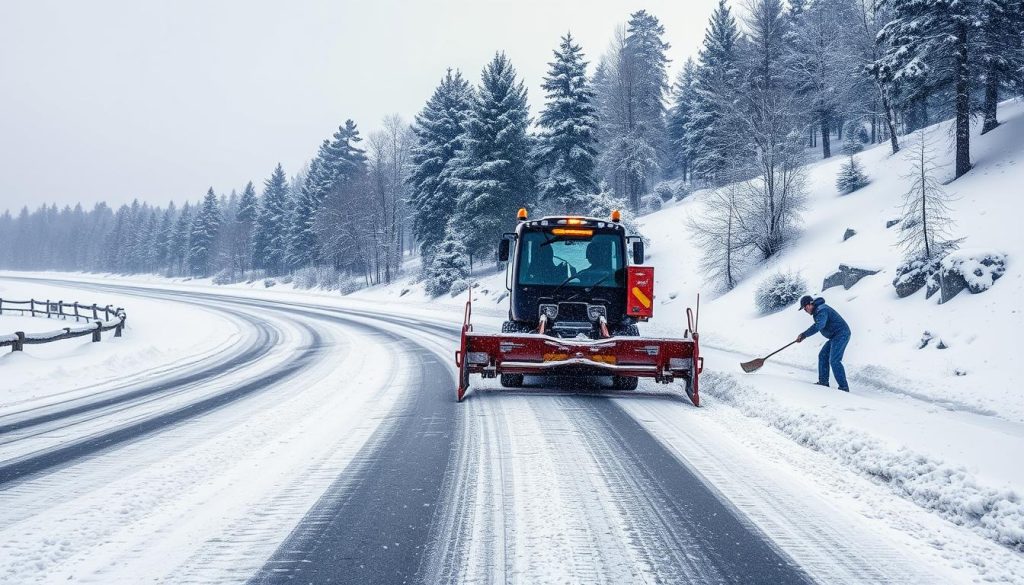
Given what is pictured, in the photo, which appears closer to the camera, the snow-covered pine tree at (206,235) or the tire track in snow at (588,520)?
the tire track in snow at (588,520)

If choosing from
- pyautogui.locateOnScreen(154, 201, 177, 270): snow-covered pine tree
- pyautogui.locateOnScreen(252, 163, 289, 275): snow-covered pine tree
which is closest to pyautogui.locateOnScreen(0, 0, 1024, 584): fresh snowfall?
pyautogui.locateOnScreen(252, 163, 289, 275): snow-covered pine tree

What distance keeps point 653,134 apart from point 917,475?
1651 inches

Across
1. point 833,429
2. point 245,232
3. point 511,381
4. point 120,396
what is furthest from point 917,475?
point 245,232

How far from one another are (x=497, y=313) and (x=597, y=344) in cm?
1895

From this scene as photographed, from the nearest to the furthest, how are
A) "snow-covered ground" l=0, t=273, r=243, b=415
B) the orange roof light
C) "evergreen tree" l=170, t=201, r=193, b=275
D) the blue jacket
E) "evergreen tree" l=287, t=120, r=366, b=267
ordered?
the blue jacket
the orange roof light
"snow-covered ground" l=0, t=273, r=243, b=415
"evergreen tree" l=287, t=120, r=366, b=267
"evergreen tree" l=170, t=201, r=193, b=275

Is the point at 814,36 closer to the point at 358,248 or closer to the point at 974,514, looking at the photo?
the point at 358,248

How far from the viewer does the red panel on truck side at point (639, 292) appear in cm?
825

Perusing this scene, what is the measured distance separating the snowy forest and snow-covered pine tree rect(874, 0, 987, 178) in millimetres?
→ 54

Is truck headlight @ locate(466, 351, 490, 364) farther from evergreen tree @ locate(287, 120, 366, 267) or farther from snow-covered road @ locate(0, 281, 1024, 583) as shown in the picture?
evergreen tree @ locate(287, 120, 366, 267)

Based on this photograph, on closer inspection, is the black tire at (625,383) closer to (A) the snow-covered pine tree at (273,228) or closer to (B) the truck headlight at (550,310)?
(B) the truck headlight at (550,310)

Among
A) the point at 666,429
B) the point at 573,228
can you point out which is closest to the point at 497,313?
the point at 573,228

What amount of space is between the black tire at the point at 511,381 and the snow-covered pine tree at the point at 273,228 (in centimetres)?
5972

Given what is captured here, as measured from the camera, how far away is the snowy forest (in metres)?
20.4

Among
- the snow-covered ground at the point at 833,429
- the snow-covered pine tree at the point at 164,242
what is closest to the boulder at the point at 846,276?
the snow-covered ground at the point at 833,429
